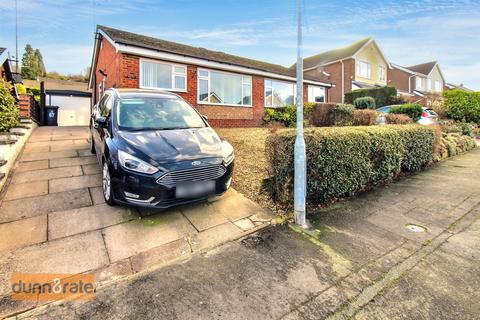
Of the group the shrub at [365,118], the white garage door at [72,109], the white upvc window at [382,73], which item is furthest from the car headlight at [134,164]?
the white upvc window at [382,73]

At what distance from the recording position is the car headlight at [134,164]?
323 cm

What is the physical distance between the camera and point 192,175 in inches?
134

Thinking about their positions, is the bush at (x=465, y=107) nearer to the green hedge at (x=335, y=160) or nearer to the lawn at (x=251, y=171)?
the green hedge at (x=335, y=160)

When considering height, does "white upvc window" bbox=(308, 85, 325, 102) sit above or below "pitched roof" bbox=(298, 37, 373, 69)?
below

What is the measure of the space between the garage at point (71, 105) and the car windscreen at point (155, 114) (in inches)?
785

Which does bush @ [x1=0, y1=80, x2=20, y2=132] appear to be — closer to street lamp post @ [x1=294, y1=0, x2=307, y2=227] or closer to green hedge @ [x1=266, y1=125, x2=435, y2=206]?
green hedge @ [x1=266, y1=125, x2=435, y2=206]

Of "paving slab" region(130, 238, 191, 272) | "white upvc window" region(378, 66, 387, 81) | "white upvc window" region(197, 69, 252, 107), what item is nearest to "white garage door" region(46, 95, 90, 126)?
"white upvc window" region(197, 69, 252, 107)

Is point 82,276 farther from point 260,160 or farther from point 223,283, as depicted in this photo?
point 260,160

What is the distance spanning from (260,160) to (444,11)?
976 centimetres

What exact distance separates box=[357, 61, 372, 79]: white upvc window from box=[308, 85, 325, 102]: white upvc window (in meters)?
12.4

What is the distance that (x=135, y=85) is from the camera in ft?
33.4

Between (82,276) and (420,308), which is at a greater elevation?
(82,276)

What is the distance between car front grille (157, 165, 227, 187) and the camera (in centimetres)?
324

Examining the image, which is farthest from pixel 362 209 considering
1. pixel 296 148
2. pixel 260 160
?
pixel 260 160
